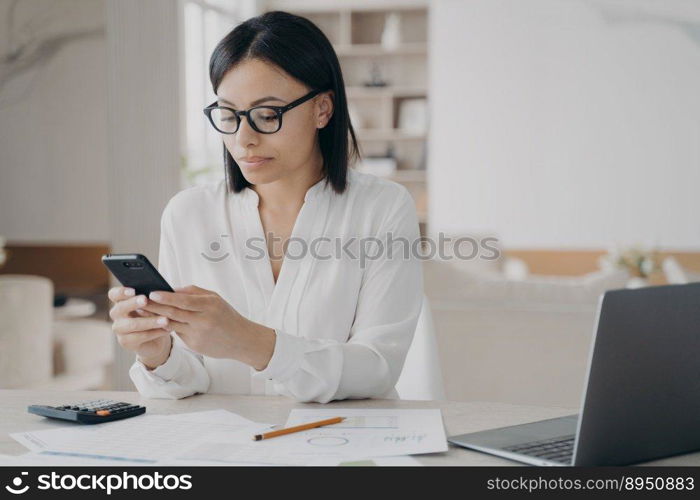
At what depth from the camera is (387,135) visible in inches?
288

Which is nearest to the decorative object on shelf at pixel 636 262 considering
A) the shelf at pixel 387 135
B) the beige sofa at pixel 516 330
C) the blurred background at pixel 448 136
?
the blurred background at pixel 448 136

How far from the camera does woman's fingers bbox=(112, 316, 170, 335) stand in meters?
1.24

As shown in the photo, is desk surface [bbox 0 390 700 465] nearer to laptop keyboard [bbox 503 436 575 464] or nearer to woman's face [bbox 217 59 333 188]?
laptop keyboard [bbox 503 436 575 464]

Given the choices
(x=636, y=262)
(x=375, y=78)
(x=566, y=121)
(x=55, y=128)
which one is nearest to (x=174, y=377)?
(x=636, y=262)

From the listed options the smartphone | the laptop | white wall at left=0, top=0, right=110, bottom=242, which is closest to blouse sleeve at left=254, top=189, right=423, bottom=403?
the smartphone

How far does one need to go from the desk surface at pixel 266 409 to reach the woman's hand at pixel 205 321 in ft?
0.33

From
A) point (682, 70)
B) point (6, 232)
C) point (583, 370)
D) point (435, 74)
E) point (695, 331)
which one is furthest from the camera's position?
point (435, 74)

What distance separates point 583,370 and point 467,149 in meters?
4.31

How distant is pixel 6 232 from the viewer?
543 cm

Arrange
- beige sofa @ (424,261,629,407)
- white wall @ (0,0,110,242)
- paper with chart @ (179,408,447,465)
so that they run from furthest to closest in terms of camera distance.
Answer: white wall @ (0,0,110,242) → beige sofa @ (424,261,629,407) → paper with chart @ (179,408,447,465)

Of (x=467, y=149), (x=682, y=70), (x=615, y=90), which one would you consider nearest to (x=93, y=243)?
(x=467, y=149)

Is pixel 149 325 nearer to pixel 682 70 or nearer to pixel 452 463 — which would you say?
pixel 452 463

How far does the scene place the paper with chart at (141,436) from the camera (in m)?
1.05

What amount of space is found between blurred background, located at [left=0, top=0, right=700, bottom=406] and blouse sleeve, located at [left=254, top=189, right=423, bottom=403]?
1.78 meters
